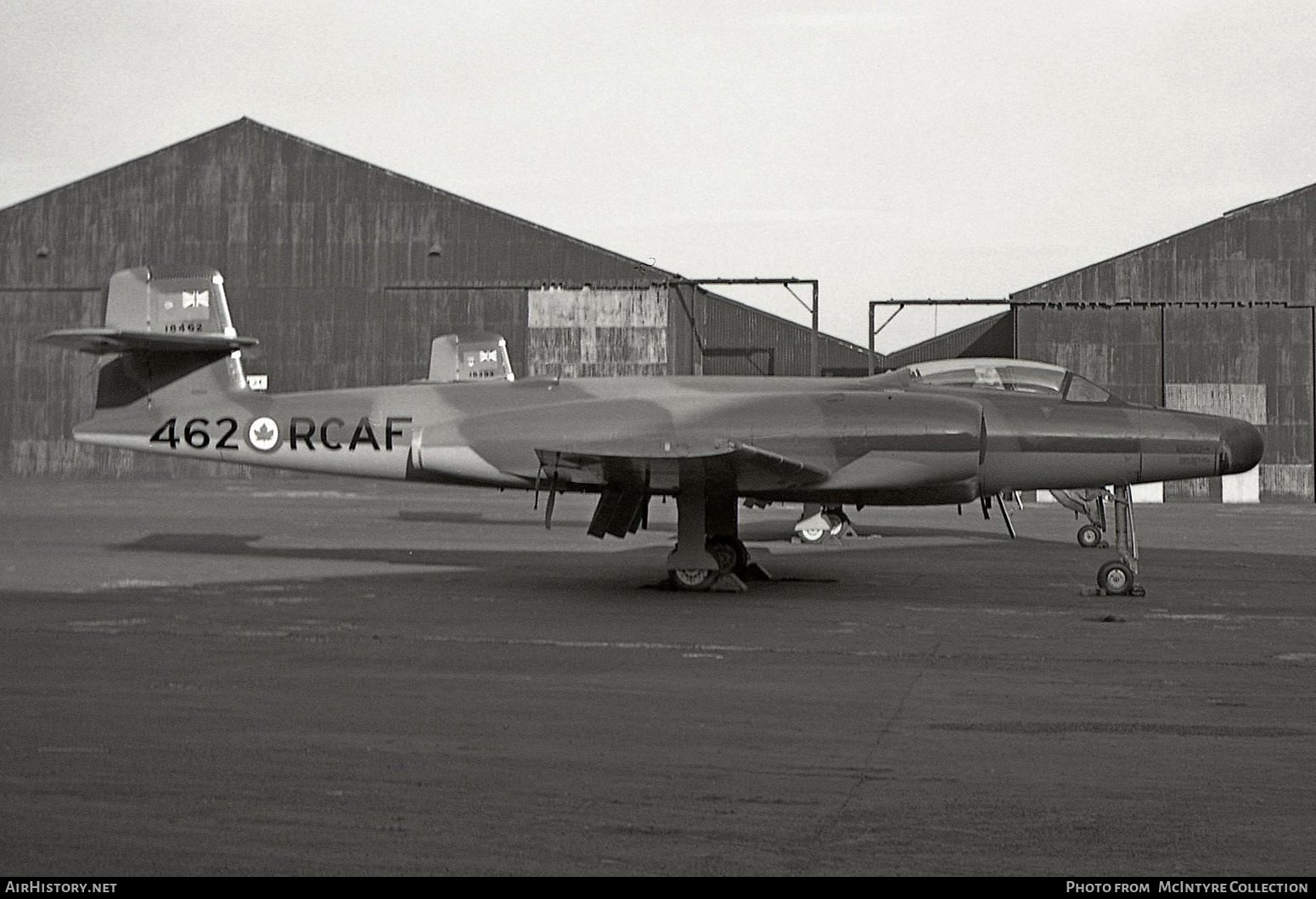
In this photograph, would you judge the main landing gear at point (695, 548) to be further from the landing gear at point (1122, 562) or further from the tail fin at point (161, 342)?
the tail fin at point (161, 342)

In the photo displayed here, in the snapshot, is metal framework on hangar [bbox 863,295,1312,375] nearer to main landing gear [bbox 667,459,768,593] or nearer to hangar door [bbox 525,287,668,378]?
hangar door [bbox 525,287,668,378]

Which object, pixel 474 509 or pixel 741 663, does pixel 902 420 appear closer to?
pixel 741 663

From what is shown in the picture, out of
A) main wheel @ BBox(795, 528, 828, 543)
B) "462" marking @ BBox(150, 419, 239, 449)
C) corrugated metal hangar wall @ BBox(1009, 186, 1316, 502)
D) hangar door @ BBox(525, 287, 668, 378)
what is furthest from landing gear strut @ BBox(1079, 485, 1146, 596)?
hangar door @ BBox(525, 287, 668, 378)

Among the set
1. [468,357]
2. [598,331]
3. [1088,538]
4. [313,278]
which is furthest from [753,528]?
[313,278]

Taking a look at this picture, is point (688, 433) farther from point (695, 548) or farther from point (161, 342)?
point (161, 342)

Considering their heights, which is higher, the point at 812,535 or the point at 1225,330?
the point at 1225,330

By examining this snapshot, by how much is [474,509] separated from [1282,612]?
1944 cm

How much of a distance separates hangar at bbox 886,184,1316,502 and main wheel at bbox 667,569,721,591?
27975 mm

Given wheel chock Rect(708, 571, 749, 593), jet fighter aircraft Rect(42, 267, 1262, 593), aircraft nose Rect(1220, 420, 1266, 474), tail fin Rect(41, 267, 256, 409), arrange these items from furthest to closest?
tail fin Rect(41, 267, 256, 409) → aircraft nose Rect(1220, 420, 1266, 474) → wheel chock Rect(708, 571, 749, 593) → jet fighter aircraft Rect(42, 267, 1262, 593)

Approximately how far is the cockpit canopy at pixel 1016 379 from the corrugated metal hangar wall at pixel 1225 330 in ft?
83.7

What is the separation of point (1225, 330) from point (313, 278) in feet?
89.1

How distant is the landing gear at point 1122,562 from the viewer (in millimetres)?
14102

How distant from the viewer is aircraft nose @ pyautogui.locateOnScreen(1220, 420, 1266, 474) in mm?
14594

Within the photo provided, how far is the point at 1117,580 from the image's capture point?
14133mm
